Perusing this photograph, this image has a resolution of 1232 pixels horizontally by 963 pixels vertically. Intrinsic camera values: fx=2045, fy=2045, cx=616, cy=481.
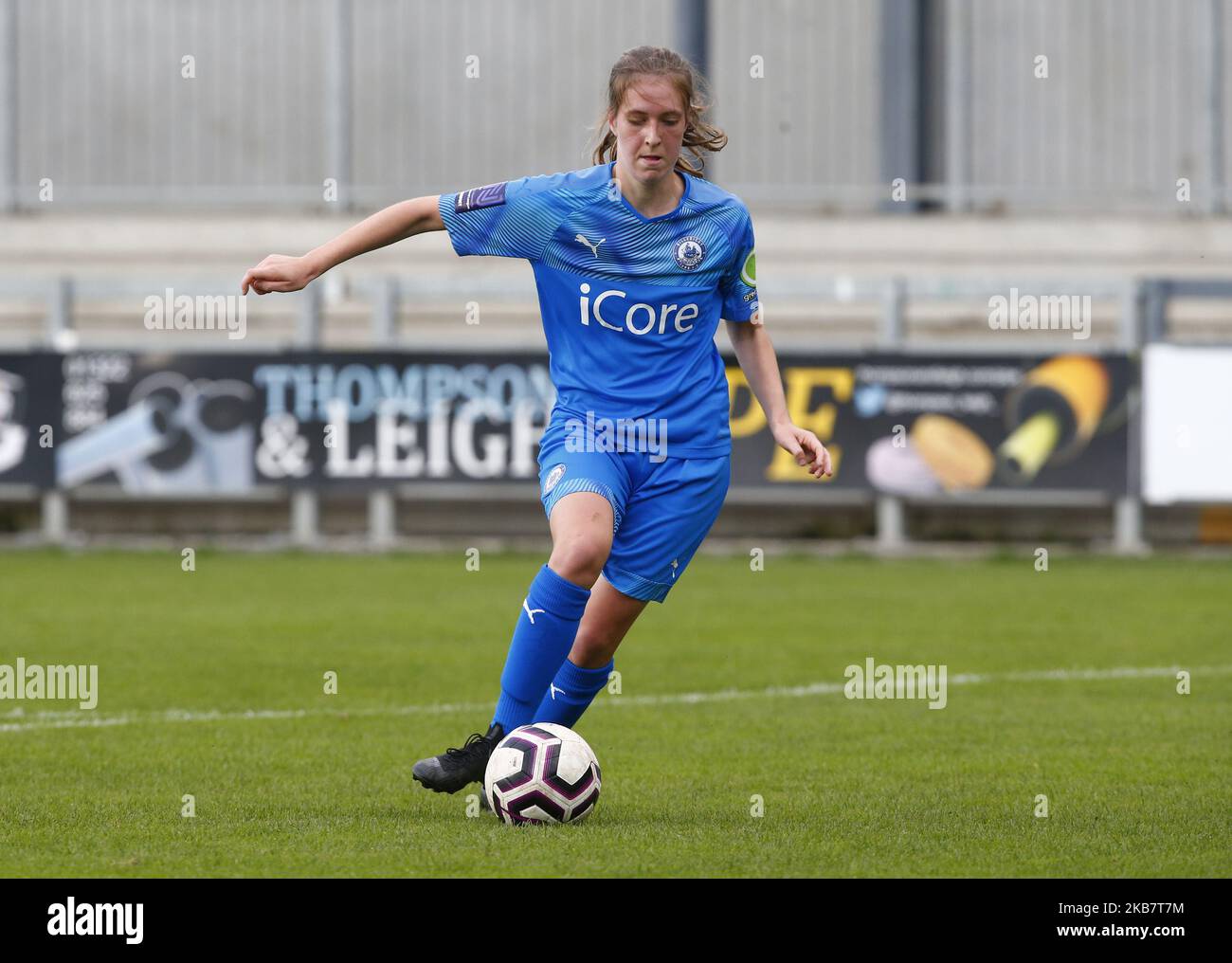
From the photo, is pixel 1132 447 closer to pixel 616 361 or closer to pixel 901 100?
pixel 901 100

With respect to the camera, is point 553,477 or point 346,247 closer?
point 346,247

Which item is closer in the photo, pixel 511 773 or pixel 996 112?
pixel 511 773

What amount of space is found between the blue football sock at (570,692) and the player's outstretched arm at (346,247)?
1273 millimetres

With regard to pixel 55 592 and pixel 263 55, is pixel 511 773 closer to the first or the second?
pixel 55 592

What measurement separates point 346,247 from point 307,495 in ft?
40.2

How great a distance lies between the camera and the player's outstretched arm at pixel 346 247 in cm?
513

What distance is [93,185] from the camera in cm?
2233

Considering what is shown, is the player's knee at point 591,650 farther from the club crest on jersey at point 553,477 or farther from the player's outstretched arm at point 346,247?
the player's outstretched arm at point 346,247

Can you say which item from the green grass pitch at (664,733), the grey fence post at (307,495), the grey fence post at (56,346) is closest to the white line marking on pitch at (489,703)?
the green grass pitch at (664,733)

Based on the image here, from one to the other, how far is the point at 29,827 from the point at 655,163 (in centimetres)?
235

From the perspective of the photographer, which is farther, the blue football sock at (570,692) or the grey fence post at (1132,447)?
the grey fence post at (1132,447)

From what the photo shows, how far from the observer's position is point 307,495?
17359mm

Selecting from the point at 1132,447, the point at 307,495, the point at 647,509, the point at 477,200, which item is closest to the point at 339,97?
the point at 307,495
